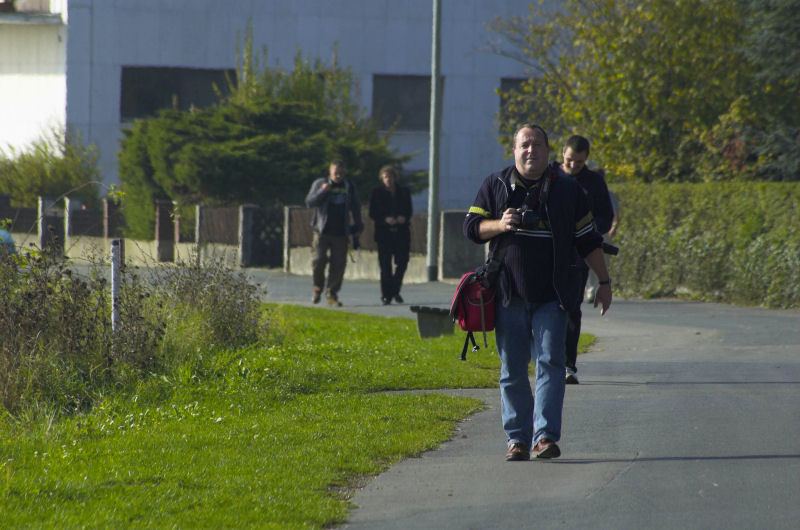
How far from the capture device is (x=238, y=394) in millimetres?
9242

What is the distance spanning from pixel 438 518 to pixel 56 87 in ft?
133

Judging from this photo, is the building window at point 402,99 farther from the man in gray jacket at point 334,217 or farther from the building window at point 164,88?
the man in gray jacket at point 334,217

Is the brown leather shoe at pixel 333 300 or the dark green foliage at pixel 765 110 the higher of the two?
the dark green foliage at pixel 765 110

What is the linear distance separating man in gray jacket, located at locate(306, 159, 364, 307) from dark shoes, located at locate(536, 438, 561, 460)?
10.1 m

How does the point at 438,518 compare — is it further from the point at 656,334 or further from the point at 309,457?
the point at 656,334

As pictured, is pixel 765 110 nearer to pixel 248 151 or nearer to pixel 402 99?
pixel 248 151

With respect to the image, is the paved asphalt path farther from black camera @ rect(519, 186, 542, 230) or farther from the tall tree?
the tall tree

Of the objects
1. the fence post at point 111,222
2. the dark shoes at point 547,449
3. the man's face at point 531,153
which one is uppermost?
the man's face at point 531,153

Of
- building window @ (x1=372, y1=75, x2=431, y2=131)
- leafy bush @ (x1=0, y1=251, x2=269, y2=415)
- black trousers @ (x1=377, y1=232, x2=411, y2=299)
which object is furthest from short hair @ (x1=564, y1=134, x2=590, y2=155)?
building window @ (x1=372, y1=75, x2=431, y2=131)

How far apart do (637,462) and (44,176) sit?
33.8m

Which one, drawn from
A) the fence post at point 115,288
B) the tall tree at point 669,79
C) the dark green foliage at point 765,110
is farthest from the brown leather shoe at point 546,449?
the tall tree at point 669,79

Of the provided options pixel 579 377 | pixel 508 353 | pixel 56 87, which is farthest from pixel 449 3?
pixel 508 353

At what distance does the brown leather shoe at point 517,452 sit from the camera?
6750 mm

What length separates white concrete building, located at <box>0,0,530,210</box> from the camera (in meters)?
43.1
